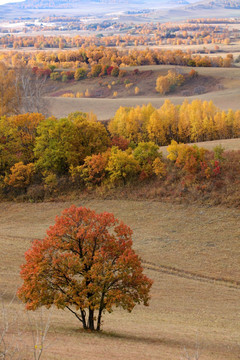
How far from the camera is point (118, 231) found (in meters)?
23.1

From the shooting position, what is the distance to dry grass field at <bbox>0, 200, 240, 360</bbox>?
19.2m

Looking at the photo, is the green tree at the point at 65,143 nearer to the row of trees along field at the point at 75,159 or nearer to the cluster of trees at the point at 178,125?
the row of trees along field at the point at 75,159

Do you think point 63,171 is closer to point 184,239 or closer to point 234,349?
point 184,239

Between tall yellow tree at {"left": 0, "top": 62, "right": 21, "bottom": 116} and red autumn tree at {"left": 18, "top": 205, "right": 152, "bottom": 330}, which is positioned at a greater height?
tall yellow tree at {"left": 0, "top": 62, "right": 21, "bottom": 116}

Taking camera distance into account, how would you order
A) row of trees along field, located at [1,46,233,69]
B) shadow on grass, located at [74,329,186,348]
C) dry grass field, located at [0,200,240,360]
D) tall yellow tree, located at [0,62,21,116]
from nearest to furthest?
1. dry grass field, located at [0,200,240,360]
2. shadow on grass, located at [74,329,186,348]
3. tall yellow tree, located at [0,62,21,116]
4. row of trees along field, located at [1,46,233,69]

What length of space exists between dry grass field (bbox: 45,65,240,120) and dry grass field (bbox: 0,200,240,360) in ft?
157

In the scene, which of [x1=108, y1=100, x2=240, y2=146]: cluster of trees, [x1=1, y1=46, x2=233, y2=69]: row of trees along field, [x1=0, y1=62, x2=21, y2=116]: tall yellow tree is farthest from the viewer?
[x1=1, y1=46, x2=233, y2=69]: row of trees along field

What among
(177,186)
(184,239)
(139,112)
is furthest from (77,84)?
(184,239)

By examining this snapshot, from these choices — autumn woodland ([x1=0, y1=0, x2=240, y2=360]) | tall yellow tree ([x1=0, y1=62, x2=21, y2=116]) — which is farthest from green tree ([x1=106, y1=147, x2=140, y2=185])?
tall yellow tree ([x1=0, y1=62, x2=21, y2=116])

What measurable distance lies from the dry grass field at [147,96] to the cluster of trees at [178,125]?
74.0 ft

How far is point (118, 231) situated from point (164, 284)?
11.9 metres

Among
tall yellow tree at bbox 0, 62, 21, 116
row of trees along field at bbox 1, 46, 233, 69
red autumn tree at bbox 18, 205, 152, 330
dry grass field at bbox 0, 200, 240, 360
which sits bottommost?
dry grass field at bbox 0, 200, 240, 360

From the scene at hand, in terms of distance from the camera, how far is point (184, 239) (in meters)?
43.1

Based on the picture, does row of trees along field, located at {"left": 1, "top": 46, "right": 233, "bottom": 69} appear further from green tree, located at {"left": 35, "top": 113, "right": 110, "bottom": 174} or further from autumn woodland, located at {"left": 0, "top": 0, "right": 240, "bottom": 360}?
green tree, located at {"left": 35, "top": 113, "right": 110, "bottom": 174}
